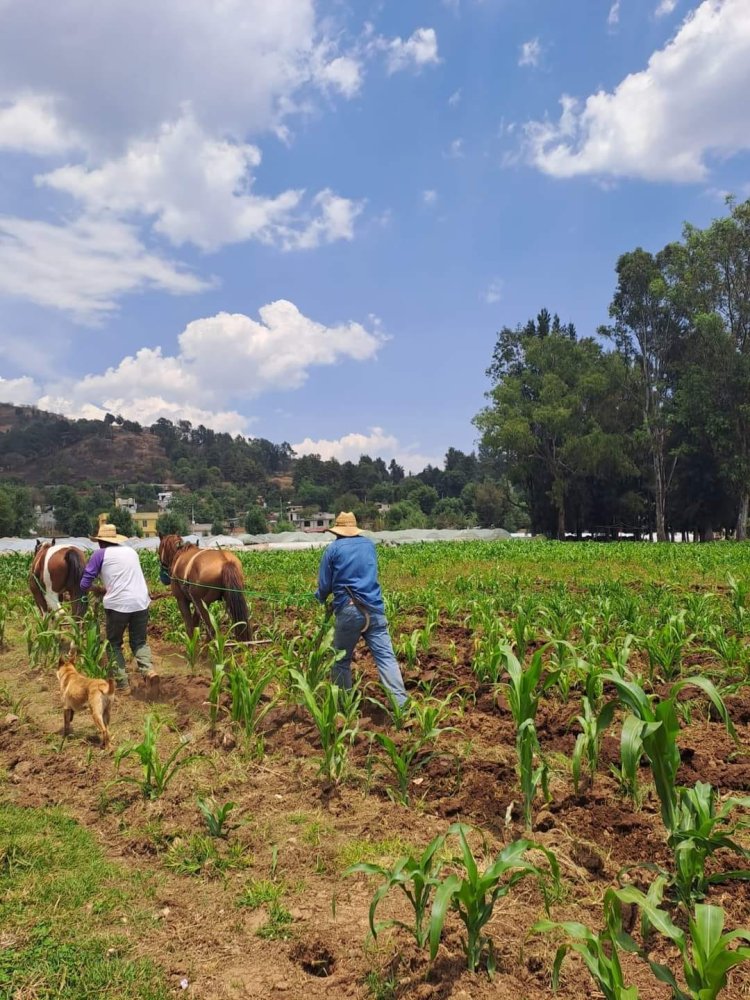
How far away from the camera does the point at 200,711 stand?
5.77 meters

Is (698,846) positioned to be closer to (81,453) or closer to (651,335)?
(651,335)

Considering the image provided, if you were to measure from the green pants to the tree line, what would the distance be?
3160 cm

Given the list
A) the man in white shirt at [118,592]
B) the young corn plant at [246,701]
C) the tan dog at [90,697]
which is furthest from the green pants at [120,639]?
the young corn plant at [246,701]

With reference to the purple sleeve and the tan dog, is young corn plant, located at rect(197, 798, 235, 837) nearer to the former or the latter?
the tan dog

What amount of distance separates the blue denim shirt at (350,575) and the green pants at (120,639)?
8.10 ft

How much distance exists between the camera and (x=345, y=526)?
19.5ft

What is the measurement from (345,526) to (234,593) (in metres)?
2.20

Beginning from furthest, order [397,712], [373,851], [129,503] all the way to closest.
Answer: [129,503], [397,712], [373,851]

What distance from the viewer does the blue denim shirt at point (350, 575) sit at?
5.54 m

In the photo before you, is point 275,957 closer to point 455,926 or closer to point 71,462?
point 455,926

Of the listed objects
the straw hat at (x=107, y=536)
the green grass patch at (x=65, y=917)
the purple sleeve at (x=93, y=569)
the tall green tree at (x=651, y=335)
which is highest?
the tall green tree at (x=651, y=335)

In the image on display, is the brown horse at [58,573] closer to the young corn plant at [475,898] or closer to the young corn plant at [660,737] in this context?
the young corn plant at [475,898]

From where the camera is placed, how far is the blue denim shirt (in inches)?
218

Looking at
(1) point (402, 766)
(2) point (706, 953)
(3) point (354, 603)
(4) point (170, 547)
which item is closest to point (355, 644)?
(3) point (354, 603)
